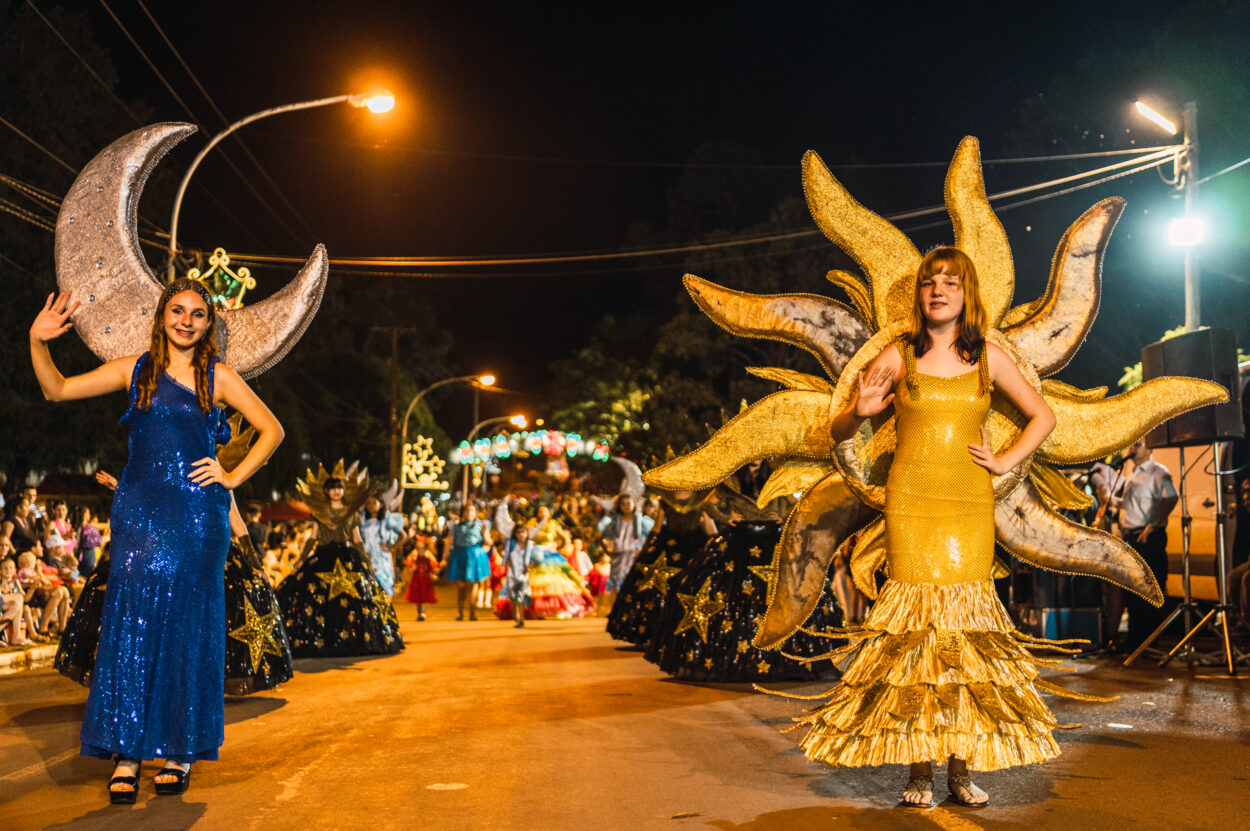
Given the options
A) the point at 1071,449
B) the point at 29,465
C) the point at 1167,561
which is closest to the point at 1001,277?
the point at 1071,449

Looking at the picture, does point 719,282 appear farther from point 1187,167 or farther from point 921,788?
point 921,788

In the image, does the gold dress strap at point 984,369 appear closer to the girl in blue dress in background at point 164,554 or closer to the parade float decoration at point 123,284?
the girl in blue dress in background at point 164,554

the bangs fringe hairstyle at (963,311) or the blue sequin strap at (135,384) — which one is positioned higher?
the bangs fringe hairstyle at (963,311)

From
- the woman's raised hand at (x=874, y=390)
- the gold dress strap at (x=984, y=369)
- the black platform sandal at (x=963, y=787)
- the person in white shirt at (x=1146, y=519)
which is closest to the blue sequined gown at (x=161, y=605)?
the woman's raised hand at (x=874, y=390)

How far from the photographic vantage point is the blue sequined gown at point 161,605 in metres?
5.17

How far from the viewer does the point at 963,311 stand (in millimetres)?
5086

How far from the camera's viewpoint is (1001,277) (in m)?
5.92

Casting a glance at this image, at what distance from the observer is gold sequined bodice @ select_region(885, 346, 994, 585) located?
500 cm

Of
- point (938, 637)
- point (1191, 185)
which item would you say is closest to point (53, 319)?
point (938, 637)

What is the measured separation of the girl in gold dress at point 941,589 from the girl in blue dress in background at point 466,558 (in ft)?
48.6

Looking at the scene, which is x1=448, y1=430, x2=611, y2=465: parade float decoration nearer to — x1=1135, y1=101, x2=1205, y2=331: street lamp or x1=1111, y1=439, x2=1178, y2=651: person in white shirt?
x1=1135, y1=101, x2=1205, y2=331: street lamp

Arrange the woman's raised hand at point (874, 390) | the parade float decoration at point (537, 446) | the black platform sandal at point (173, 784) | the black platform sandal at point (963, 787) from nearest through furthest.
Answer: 1. the black platform sandal at point (963, 787)
2. the woman's raised hand at point (874, 390)
3. the black platform sandal at point (173, 784)
4. the parade float decoration at point (537, 446)

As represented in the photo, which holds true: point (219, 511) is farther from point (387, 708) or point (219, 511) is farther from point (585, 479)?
point (585, 479)

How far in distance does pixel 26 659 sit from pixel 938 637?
33.4 feet
